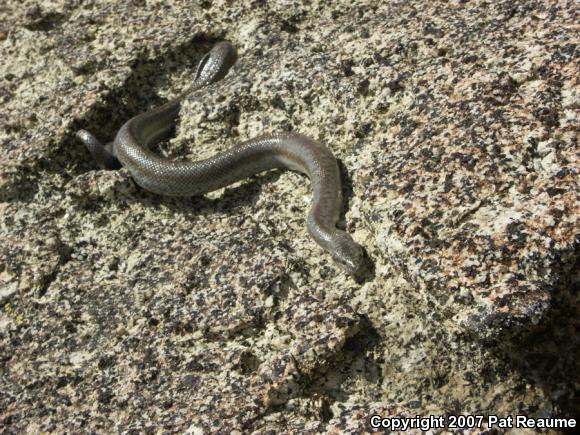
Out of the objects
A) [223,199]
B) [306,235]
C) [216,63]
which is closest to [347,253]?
[306,235]

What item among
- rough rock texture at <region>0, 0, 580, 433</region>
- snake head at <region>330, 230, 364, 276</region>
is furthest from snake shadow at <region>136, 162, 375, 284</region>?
snake head at <region>330, 230, 364, 276</region>

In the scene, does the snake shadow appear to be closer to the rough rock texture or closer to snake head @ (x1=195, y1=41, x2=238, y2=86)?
the rough rock texture

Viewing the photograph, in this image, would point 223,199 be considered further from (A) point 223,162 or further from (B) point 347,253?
(B) point 347,253

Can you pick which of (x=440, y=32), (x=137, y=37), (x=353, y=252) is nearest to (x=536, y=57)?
(x=440, y=32)

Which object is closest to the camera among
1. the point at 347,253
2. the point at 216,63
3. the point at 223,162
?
the point at 347,253

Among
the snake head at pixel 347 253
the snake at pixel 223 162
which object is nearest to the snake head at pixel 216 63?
the snake at pixel 223 162

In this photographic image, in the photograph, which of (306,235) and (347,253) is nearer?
(347,253)

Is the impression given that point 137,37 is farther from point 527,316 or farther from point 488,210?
point 527,316
